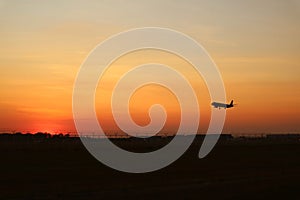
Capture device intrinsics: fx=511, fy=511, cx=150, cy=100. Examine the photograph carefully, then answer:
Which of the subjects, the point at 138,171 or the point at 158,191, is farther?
the point at 138,171

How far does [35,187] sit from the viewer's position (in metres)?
32.9

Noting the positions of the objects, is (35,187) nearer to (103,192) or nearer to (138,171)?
(103,192)

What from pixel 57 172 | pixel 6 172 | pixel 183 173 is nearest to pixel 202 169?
pixel 183 173

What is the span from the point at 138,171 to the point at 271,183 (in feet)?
43.9

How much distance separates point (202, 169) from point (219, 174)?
5006 millimetres

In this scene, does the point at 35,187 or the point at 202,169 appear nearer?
the point at 35,187

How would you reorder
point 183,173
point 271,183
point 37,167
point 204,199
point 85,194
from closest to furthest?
1. point 204,199
2. point 85,194
3. point 271,183
4. point 183,173
5. point 37,167

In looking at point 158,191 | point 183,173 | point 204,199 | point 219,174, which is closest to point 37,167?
point 183,173

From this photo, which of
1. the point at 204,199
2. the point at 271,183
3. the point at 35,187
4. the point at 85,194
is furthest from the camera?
the point at 271,183

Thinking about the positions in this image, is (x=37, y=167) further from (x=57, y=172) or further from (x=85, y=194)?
(x=85, y=194)

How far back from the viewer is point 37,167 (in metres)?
47.9

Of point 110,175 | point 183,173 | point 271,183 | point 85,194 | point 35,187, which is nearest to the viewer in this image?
point 85,194

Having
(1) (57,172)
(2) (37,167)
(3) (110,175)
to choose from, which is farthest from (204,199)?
(2) (37,167)

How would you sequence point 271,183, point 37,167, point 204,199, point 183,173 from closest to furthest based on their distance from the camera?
1. point 204,199
2. point 271,183
3. point 183,173
4. point 37,167
